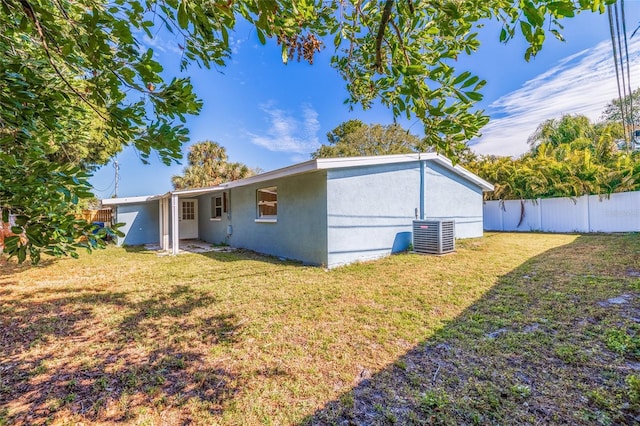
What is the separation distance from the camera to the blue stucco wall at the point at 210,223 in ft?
41.8

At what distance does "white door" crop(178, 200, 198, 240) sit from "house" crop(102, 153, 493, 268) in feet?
8.77

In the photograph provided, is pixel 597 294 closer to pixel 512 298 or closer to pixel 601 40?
pixel 512 298

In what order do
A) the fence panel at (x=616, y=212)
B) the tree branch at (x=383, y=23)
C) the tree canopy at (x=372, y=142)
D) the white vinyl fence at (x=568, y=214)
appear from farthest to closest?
the tree canopy at (x=372, y=142), the white vinyl fence at (x=568, y=214), the fence panel at (x=616, y=212), the tree branch at (x=383, y=23)

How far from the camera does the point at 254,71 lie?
5.46m

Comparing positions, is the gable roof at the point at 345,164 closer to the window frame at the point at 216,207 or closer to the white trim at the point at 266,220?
the white trim at the point at 266,220

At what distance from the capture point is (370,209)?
27.1 feet

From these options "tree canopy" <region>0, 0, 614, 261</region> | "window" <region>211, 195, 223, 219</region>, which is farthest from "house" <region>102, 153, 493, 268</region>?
"tree canopy" <region>0, 0, 614, 261</region>

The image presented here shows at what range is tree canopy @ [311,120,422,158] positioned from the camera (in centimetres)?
2452

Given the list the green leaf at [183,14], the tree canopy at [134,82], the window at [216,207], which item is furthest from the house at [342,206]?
the green leaf at [183,14]

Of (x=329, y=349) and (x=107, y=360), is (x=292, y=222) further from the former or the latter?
(x=107, y=360)

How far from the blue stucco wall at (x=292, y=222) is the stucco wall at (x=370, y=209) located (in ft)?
1.14

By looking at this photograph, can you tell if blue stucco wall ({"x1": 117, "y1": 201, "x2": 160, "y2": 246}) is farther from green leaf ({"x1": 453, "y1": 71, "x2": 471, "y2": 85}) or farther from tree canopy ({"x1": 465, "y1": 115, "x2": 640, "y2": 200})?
tree canopy ({"x1": 465, "y1": 115, "x2": 640, "y2": 200})

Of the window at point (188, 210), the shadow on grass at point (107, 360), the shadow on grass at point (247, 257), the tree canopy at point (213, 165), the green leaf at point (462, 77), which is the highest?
the tree canopy at point (213, 165)

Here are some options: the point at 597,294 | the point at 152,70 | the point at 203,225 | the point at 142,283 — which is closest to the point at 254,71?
the point at 152,70
